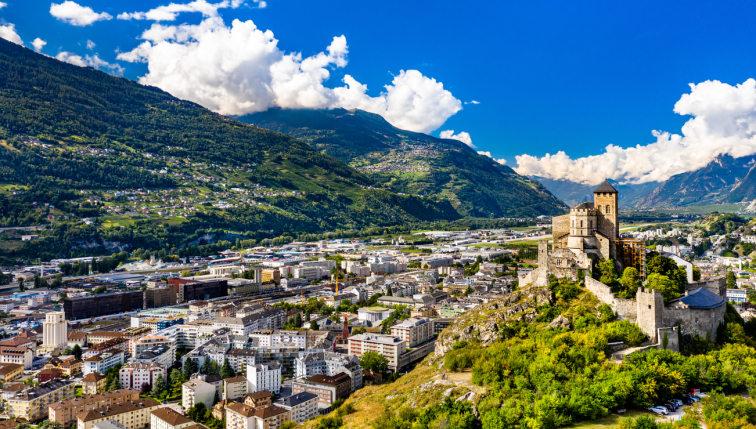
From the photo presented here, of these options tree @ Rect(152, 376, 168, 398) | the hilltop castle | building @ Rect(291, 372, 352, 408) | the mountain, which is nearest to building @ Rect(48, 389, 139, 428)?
tree @ Rect(152, 376, 168, 398)

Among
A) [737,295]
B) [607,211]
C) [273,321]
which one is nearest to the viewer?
[607,211]

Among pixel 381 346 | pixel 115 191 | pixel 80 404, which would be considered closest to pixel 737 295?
pixel 381 346

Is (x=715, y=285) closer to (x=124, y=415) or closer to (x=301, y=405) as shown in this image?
(x=301, y=405)

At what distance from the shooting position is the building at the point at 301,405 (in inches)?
1532

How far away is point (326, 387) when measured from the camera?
42.6 metres

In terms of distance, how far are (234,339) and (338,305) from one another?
20489 millimetres

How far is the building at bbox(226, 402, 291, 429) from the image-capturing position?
37.2 meters

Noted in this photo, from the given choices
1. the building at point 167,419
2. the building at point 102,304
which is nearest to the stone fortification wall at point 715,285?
the building at point 167,419

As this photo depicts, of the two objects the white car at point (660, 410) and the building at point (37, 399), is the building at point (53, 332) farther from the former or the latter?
the white car at point (660, 410)

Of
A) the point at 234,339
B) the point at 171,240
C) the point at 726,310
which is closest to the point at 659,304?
the point at 726,310

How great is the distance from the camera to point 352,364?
46.6m

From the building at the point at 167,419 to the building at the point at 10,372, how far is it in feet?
63.2

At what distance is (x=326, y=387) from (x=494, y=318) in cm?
1534

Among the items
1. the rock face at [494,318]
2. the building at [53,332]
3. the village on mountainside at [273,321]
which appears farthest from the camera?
the building at [53,332]
